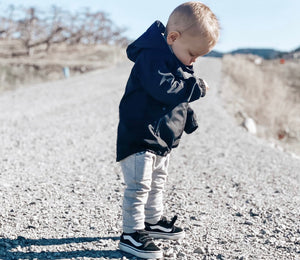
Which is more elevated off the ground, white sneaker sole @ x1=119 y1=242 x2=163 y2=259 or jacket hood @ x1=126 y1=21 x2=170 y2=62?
jacket hood @ x1=126 y1=21 x2=170 y2=62

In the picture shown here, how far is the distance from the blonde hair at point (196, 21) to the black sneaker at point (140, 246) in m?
1.25

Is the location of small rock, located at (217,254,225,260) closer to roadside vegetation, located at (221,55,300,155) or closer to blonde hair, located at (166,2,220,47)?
blonde hair, located at (166,2,220,47)

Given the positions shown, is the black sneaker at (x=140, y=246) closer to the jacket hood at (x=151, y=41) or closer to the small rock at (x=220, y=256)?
the small rock at (x=220, y=256)

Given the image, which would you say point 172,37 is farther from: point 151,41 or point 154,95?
point 154,95

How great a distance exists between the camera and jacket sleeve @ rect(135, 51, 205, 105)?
87.2 inches

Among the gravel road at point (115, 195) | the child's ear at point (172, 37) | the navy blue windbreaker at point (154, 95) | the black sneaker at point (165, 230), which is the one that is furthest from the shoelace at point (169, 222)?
the child's ear at point (172, 37)

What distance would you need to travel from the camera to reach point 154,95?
2.25 m

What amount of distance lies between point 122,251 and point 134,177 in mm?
525

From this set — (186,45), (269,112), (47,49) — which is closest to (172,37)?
(186,45)

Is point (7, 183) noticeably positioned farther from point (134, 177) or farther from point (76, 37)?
point (76, 37)

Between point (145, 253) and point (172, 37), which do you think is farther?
point (145, 253)

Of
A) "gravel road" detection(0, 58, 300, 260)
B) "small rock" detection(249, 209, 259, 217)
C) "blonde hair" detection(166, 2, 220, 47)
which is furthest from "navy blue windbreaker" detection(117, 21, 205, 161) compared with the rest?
"small rock" detection(249, 209, 259, 217)

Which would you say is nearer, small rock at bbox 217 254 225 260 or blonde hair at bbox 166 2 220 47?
blonde hair at bbox 166 2 220 47

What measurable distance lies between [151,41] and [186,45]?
20 centimetres
